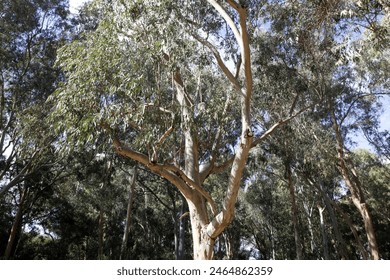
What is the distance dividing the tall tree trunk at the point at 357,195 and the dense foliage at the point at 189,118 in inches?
2.5

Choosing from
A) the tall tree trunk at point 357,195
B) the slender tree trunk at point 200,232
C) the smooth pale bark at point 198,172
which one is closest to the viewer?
the smooth pale bark at point 198,172

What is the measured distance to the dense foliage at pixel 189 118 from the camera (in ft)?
20.0

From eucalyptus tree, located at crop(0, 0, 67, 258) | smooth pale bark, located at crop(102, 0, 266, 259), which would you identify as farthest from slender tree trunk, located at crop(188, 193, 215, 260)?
eucalyptus tree, located at crop(0, 0, 67, 258)

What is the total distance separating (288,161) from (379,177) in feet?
32.6

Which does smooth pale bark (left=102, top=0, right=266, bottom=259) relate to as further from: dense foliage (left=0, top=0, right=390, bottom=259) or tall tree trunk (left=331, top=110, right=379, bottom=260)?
tall tree trunk (left=331, top=110, right=379, bottom=260)

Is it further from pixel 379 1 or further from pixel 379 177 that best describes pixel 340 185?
pixel 379 1

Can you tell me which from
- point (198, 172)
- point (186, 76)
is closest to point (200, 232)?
point (198, 172)

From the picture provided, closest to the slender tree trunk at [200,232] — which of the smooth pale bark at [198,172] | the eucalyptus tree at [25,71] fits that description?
the smooth pale bark at [198,172]

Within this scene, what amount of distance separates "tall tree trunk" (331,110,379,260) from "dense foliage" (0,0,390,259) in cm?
6

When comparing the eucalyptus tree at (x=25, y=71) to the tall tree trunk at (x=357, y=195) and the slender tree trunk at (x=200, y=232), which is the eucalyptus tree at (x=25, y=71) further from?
the tall tree trunk at (x=357, y=195)

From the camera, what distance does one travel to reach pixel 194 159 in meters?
7.02

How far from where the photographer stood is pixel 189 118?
237 inches

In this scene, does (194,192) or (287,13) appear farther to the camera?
(287,13)
